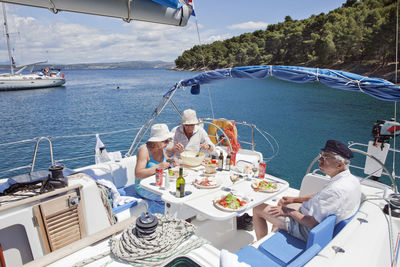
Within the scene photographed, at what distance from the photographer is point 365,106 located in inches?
844

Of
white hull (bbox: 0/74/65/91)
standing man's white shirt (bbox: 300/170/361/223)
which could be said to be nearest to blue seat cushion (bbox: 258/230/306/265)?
standing man's white shirt (bbox: 300/170/361/223)

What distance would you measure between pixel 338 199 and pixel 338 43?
154 ft

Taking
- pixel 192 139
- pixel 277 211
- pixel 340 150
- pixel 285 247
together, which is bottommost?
pixel 285 247

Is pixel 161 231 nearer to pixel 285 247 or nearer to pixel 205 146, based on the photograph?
pixel 285 247

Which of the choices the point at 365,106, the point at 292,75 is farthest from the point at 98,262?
the point at 365,106

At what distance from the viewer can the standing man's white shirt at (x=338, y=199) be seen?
2.06 metres

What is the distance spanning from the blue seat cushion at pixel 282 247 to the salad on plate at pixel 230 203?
397 mm

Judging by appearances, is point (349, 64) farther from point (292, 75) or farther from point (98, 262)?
point (98, 262)

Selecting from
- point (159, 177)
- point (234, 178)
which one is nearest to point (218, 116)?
point (234, 178)

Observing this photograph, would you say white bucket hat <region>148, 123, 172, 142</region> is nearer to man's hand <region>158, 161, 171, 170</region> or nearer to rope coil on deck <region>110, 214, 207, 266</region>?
man's hand <region>158, 161, 171, 170</region>

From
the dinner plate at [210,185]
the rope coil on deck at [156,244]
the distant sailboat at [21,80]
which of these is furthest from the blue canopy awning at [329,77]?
the distant sailboat at [21,80]

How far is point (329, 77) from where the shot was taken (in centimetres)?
349

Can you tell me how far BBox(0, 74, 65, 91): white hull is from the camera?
1257 inches

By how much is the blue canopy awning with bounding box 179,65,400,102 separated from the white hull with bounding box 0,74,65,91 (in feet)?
123
